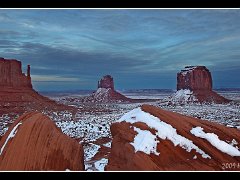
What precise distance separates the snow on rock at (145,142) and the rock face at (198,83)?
49.5 metres

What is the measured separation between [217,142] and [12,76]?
1623 inches

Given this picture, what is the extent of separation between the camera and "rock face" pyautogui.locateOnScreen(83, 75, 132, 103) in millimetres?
54531

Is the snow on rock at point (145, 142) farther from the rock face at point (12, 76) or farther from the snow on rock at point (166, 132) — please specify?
the rock face at point (12, 76)

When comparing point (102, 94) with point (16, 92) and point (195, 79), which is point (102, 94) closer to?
point (195, 79)

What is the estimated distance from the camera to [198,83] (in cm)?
6088

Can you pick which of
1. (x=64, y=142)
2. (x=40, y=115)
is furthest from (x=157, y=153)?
(x=40, y=115)

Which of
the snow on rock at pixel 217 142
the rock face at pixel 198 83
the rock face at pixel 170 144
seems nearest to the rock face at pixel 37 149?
the rock face at pixel 170 144

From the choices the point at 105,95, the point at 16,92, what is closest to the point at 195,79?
the point at 105,95

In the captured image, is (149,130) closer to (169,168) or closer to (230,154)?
(169,168)

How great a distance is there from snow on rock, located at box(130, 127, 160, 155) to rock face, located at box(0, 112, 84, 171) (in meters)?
1.38

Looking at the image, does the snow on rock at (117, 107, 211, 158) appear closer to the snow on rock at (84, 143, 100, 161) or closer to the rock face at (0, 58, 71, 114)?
the snow on rock at (84, 143, 100, 161)

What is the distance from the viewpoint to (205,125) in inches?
243

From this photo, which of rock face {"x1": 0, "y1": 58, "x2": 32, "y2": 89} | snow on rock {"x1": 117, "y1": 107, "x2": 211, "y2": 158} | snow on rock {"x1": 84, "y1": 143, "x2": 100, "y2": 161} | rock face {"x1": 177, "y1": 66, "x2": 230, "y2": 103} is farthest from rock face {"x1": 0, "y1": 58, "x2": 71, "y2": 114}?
rock face {"x1": 177, "y1": 66, "x2": 230, "y2": 103}

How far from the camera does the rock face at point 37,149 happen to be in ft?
16.3
